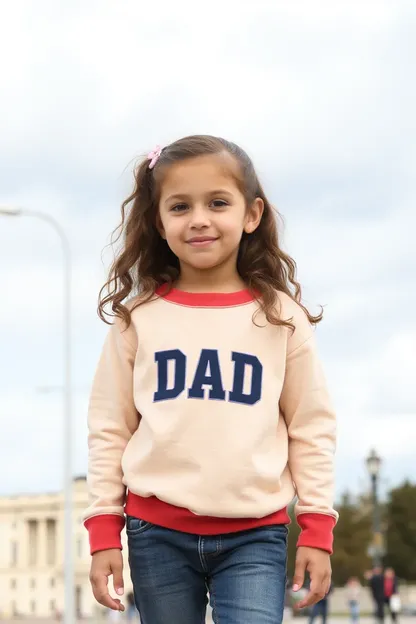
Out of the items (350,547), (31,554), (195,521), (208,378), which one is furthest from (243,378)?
(31,554)

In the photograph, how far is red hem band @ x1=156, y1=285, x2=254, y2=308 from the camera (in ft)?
13.2

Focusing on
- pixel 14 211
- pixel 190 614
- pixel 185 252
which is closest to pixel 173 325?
pixel 185 252

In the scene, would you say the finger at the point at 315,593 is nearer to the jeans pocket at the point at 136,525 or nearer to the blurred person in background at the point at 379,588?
the jeans pocket at the point at 136,525

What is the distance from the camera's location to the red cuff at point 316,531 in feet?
12.7

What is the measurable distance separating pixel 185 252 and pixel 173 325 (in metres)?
0.23

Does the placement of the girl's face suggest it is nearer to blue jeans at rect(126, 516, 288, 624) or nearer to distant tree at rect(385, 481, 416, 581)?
blue jeans at rect(126, 516, 288, 624)

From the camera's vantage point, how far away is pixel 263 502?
382 cm

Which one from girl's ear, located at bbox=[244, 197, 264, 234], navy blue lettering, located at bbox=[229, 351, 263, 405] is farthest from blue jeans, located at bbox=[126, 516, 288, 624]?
girl's ear, located at bbox=[244, 197, 264, 234]

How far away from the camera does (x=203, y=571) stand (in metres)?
3.85

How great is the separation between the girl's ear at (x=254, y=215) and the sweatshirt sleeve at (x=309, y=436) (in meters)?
0.32

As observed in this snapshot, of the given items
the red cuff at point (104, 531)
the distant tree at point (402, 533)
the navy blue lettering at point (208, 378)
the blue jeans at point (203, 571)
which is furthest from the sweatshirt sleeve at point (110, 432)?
the distant tree at point (402, 533)

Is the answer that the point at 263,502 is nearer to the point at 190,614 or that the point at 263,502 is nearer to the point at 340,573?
the point at 190,614

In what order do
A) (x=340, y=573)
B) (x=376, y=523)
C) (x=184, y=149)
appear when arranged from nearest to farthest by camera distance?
(x=184, y=149), (x=376, y=523), (x=340, y=573)

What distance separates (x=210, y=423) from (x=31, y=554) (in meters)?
133
